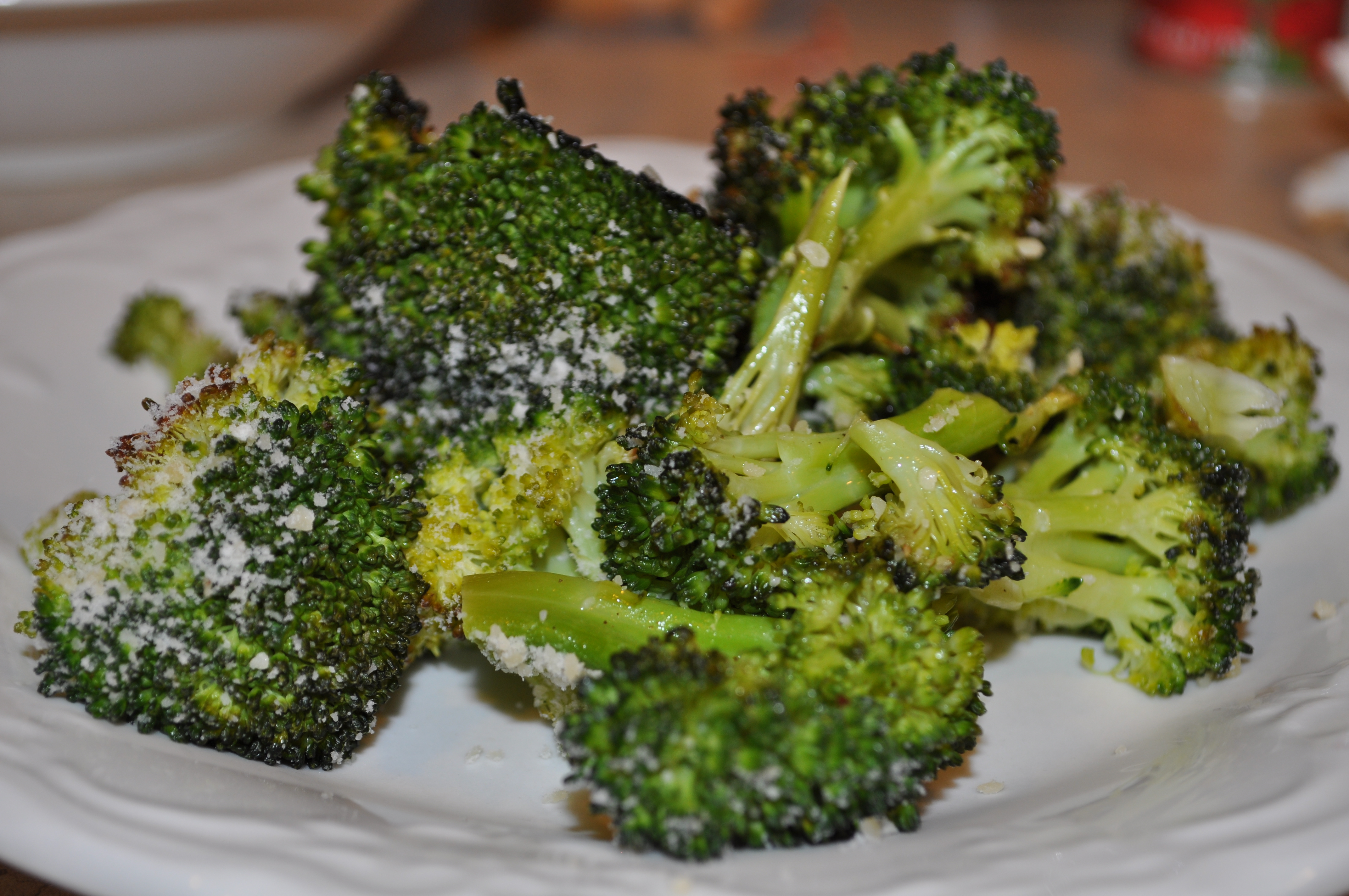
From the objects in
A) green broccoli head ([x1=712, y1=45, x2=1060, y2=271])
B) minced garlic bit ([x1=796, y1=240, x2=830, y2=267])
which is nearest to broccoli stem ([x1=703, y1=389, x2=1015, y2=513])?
minced garlic bit ([x1=796, y1=240, x2=830, y2=267])

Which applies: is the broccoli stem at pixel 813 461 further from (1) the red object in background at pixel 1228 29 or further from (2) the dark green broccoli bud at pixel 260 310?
(1) the red object in background at pixel 1228 29

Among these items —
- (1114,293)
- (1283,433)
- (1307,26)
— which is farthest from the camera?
(1307,26)

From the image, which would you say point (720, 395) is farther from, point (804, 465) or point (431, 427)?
point (431, 427)

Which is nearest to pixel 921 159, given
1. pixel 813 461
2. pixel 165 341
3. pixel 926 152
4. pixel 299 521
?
pixel 926 152

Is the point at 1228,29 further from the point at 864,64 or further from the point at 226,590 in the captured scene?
the point at 226,590

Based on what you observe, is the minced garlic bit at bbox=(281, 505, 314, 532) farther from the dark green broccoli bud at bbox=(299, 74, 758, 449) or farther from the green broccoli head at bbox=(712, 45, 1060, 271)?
the green broccoli head at bbox=(712, 45, 1060, 271)
